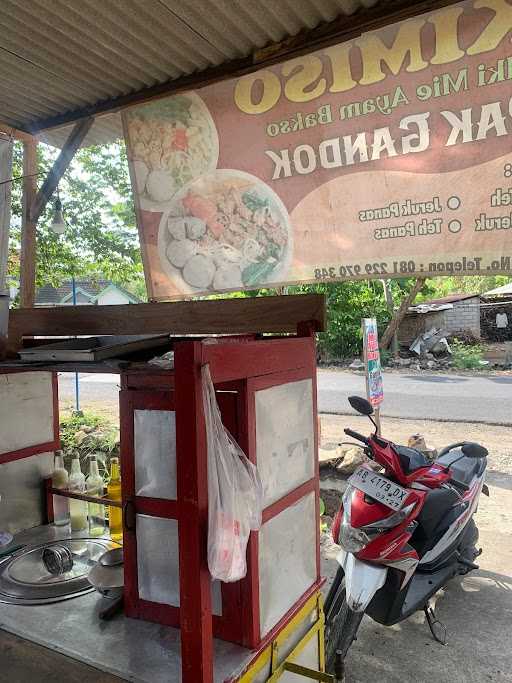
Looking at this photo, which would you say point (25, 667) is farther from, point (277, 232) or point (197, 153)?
point (197, 153)

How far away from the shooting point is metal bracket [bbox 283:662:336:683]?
1.75 m

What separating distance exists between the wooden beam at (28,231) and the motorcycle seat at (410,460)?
2765 millimetres

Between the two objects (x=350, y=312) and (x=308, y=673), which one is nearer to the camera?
(x=308, y=673)

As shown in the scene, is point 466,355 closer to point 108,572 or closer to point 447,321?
point 447,321

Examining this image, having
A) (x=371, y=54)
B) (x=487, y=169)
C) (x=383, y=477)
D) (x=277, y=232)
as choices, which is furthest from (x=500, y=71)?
(x=383, y=477)

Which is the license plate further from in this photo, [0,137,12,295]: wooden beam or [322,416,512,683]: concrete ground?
[0,137,12,295]: wooden beam

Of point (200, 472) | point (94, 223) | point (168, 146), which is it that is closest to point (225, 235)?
point (168, 146)

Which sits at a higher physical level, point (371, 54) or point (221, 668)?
point (371, 54)

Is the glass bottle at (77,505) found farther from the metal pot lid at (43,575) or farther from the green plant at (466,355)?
the green plant at (466,355)

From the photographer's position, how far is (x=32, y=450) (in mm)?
2727

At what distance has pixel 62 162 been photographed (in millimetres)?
3668

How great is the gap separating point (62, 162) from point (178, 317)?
→ 2.19 m

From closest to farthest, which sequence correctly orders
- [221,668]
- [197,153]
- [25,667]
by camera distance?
[221,668], [25,667], [197,153]

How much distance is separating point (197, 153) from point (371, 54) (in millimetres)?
1218
